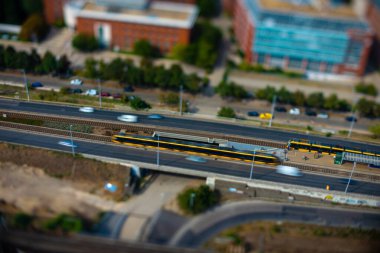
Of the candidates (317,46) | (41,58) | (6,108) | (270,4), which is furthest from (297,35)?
(6,108)

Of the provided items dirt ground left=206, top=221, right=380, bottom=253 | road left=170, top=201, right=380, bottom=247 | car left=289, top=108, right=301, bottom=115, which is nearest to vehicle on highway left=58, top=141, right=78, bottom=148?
road left=170, top=201, right=380, bottom=247

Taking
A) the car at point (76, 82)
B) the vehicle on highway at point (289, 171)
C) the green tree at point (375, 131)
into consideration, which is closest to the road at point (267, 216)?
the vehicle on highway at point (289, 171)

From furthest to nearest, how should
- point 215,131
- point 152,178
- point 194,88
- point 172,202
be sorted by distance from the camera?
point 194,88
point 215,131
point 152,178
point 172,202

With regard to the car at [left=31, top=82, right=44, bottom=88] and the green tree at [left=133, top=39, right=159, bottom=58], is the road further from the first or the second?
the green tree at [left=133, top=39, right=159, bottom=58]

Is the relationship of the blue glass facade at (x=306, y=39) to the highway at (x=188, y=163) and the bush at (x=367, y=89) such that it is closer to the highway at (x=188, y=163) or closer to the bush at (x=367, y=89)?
the bush at (x=367, y=89)

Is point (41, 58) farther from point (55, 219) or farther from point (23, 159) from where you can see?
point (55, 219)

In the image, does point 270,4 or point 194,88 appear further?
point 270,4

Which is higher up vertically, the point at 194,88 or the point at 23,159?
the point at 194,88
